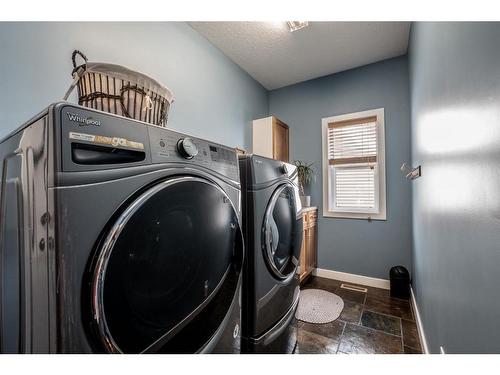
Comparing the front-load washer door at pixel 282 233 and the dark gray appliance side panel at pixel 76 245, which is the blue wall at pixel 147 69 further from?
the front-load washer door at pixel 282 233

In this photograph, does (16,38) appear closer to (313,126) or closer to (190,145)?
(190,145)

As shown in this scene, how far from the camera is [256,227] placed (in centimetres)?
107

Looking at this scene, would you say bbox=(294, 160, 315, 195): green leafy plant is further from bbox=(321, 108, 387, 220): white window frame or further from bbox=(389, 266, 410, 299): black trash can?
bbox=(389, 266, 410, 299): black trash can

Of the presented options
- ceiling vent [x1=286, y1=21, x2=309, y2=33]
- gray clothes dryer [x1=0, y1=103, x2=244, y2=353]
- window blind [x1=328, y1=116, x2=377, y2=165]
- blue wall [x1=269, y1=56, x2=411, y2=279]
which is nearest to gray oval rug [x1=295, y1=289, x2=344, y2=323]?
blue wall [x1=269, y1=56, x2=411, y2=279]

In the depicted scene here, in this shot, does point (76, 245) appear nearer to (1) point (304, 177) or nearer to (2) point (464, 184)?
(2) point (464, 184)

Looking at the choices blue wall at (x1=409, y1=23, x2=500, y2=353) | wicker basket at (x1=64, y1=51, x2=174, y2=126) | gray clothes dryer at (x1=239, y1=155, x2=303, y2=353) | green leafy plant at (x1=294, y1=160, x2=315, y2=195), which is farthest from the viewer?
green leafy plant at (x1=294, y1=160, x2=315, y2=195)

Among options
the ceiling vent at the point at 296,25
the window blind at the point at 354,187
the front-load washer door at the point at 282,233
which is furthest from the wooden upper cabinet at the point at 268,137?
the front-load washer door at the point at 282,233

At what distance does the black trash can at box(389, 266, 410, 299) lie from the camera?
7.63 feet

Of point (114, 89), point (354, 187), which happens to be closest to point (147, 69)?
point (114, 89)

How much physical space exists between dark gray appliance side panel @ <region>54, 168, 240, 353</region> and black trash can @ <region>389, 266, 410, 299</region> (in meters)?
2.74

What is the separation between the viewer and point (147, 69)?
1693 millimetres

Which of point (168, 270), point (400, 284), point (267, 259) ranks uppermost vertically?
point (168, 270)

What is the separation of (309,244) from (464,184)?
208cm
